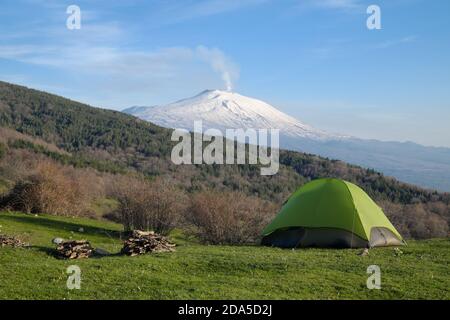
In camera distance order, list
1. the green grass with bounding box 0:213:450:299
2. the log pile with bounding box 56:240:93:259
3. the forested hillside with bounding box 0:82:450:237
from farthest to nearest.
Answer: the forested hillside with bounding box 0:82:450:237 < the log pile with bounding box 56:240:93:259 < the green grass with bounding box 0:213:450:299

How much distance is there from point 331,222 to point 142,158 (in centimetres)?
11586

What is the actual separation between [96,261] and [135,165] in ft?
378

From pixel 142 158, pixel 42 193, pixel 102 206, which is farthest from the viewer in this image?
pixel 142 158

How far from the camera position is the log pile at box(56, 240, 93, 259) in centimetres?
1692

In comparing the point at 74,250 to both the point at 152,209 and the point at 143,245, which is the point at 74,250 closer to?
the point at 143,245

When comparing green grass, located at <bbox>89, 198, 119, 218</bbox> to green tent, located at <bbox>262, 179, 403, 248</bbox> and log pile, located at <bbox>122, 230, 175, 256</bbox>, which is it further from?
log pile, located at <bbox>122, 230, 175, 256</bbox>

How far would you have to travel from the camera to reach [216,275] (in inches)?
556

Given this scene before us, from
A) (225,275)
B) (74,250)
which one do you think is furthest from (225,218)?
(225,275)

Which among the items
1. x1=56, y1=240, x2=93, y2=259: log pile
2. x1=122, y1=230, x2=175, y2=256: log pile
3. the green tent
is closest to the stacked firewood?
x1=56, y1=240, x2=93, y2=259: log pile

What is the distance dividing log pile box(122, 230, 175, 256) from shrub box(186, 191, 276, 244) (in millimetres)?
14952

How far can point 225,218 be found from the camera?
112 feet
